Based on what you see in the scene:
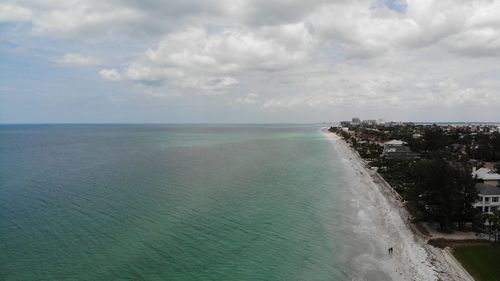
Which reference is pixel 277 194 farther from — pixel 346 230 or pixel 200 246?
pixel 200 246

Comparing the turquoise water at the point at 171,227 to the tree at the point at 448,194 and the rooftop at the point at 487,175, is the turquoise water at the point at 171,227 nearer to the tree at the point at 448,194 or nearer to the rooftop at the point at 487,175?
the tree at the point at 448,194

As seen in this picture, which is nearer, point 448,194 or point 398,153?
point 448,194

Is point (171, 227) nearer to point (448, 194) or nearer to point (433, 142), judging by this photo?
point (448, 194)

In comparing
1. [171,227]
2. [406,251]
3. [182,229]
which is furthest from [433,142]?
[171,227]

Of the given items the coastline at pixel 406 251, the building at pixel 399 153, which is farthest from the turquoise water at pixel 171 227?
the building at pixel 399 153

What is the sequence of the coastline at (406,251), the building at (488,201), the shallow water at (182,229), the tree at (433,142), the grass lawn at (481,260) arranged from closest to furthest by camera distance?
the grass lawn at (481,260), the coastline at (406,251), the shallow water at (182,229), the building at (488,201), the tree at (433,142)

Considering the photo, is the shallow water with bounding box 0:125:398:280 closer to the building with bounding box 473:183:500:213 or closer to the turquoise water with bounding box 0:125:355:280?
the turquoise water with bounding box 0:125:355:280

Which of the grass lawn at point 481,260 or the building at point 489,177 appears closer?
the grass lawn at point 481,260

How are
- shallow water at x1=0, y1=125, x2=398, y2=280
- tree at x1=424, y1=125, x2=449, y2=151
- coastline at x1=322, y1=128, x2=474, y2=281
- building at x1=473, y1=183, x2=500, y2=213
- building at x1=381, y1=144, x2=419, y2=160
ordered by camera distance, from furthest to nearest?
1. tree at x1=424, y1=125, x2=449, y2=151
2. building at x1=381, y1=144, x2=419, y2=160
3. building at x1=473, y1=183, x2=500, y2=213
4. shallow water at x1=0, y1=125, x2=398, y2=280
5. coastline at x1=322, y1=128, x2=474, y2=281

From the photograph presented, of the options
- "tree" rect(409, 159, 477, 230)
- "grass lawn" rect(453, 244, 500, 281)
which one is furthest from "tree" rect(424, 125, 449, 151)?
"grass lawn" rect(453, 244, 500, 281)
